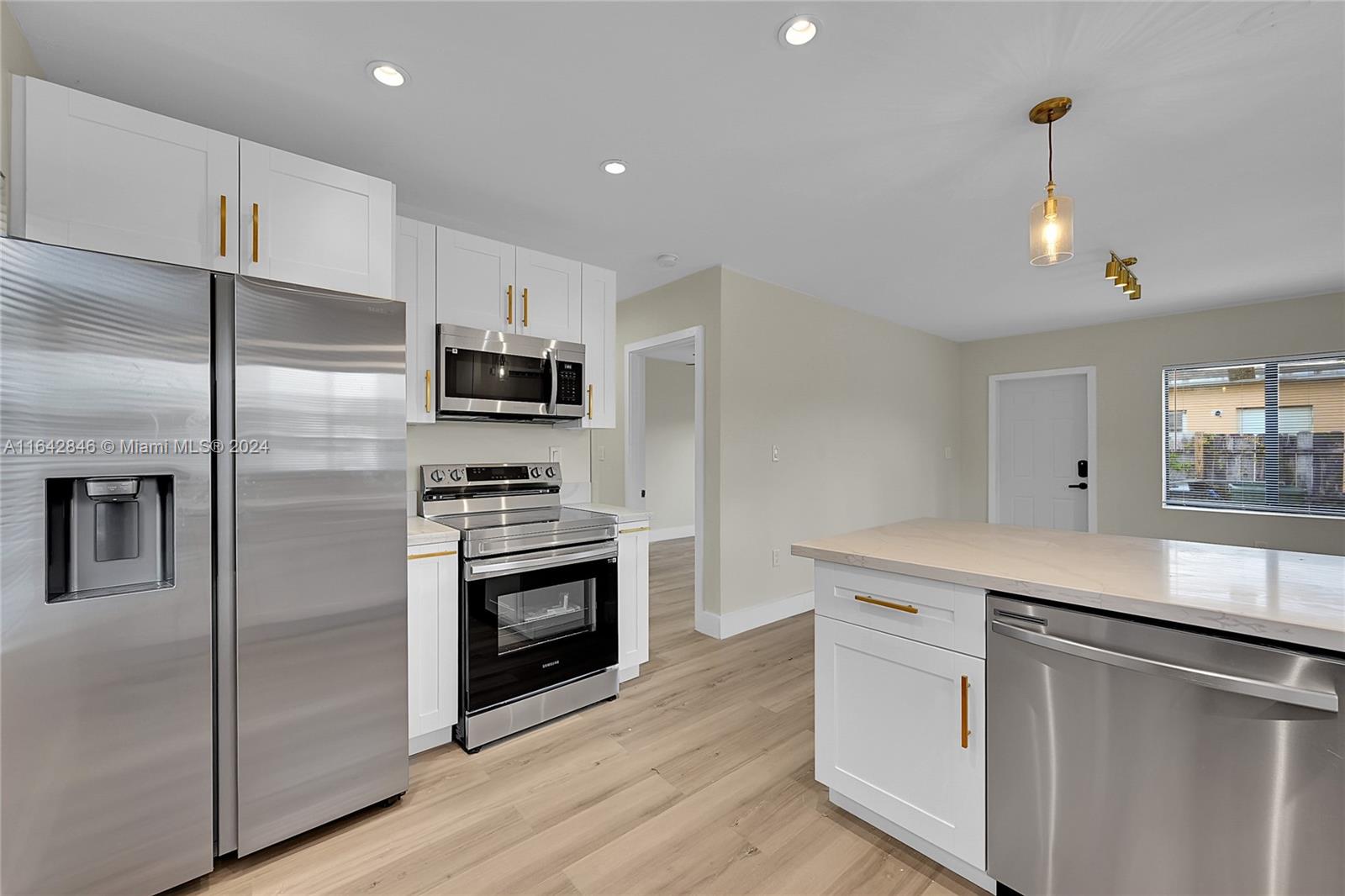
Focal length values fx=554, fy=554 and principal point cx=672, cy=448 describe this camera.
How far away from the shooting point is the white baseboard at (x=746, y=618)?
3.66 metres

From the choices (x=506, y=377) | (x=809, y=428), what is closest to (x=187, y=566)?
(x=506, y=377)

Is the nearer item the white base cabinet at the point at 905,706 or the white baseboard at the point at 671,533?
the white base cabinet at the point at 905,706

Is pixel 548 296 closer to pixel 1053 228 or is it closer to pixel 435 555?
pixel 435 555

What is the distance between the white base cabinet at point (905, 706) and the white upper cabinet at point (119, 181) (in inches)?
91.0

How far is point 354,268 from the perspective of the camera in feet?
6.68

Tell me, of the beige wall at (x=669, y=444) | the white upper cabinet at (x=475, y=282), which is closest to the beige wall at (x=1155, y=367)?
the beige wall at (x=669, y=444)

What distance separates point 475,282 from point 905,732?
2605mm

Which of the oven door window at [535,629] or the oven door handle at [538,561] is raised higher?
the oven door handle at [538,561]

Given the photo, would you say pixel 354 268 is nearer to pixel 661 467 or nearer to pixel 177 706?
pixel 177 706

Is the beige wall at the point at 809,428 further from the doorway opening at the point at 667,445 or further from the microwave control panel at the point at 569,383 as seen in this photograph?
the microwave control panel at the point at 569,383

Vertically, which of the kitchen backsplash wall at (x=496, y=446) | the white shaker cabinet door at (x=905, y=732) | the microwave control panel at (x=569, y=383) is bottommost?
the white shaker cabinet door at (x=905, y=732)

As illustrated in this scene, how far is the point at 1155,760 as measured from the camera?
49.7 inches

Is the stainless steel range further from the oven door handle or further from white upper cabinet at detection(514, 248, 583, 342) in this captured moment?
white upper cabinet at detection(514, 248, 583, 342)

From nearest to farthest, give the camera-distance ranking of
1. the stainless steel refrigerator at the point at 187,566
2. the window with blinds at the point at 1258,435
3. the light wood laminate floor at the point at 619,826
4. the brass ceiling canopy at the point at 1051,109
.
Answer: the stainless steel refrigerator at the point at 187,566
the light wood laminate floor at the point at 619,826
the brass ceiling canopy at the point at 1051,109
the window with blinds at the point at 1258,435
